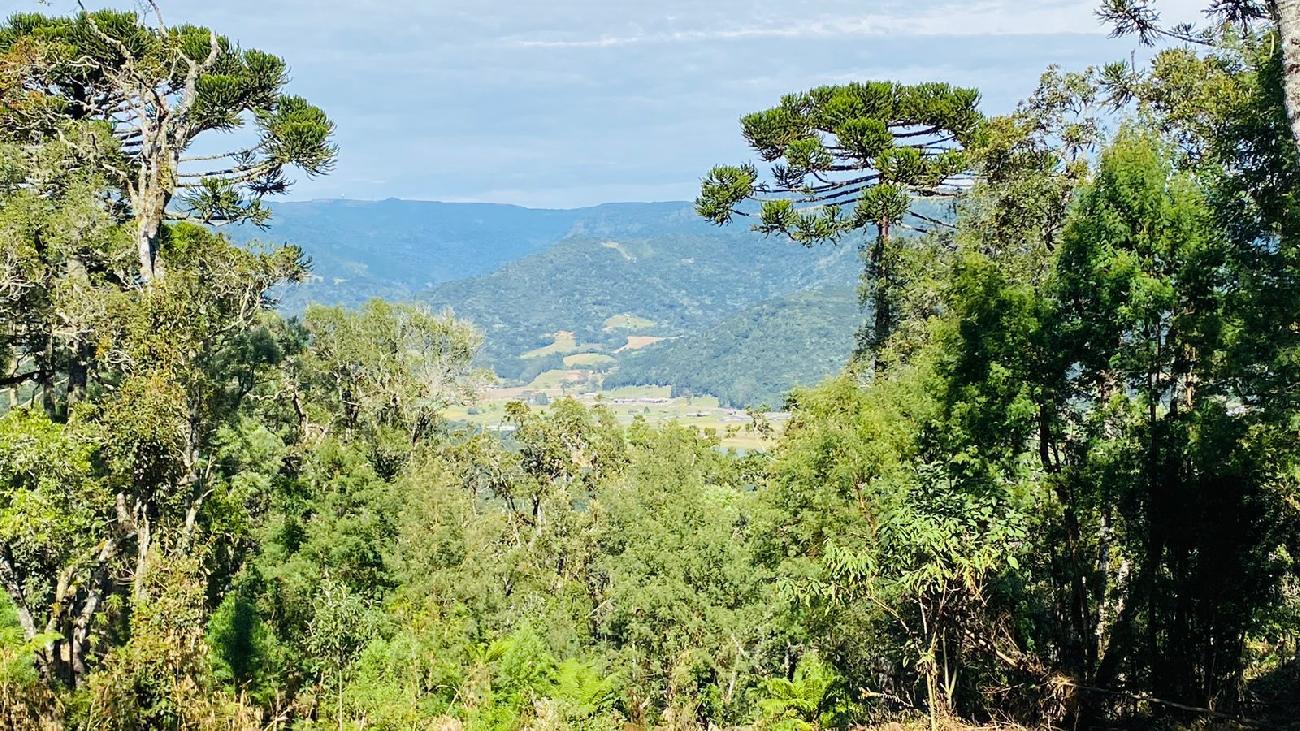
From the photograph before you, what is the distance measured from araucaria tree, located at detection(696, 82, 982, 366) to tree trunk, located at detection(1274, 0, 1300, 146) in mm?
14492

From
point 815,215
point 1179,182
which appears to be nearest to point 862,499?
point 1179,182

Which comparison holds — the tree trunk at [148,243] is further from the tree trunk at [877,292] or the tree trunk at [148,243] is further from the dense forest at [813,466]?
the tree trunk at [877,292]

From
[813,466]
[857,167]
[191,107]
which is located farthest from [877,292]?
[191,107]

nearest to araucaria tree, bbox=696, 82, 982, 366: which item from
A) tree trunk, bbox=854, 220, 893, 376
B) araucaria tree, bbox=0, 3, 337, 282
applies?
tree trunk, bbox=854, 220, 893, 376

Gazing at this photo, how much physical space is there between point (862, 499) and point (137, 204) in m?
12.2

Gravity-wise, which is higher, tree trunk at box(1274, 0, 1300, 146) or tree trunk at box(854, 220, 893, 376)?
tree trunk at box(1274, 0, 1300, 146)

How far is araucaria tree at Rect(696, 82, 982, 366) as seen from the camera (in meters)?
19.7

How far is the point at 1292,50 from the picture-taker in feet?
16.6

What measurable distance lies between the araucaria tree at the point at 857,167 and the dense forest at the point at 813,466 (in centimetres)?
9

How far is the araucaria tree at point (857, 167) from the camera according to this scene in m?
19.7

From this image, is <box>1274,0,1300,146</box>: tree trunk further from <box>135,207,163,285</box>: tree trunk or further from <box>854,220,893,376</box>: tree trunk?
<box>854,220,893,376</box>: tree trunk

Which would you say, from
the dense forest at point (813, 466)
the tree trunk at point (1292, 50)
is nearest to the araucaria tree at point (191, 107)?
the dense forest at point (813, 466)

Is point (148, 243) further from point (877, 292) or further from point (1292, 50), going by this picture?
point (877, 292)

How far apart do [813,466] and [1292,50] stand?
Result: 35.8 feet
